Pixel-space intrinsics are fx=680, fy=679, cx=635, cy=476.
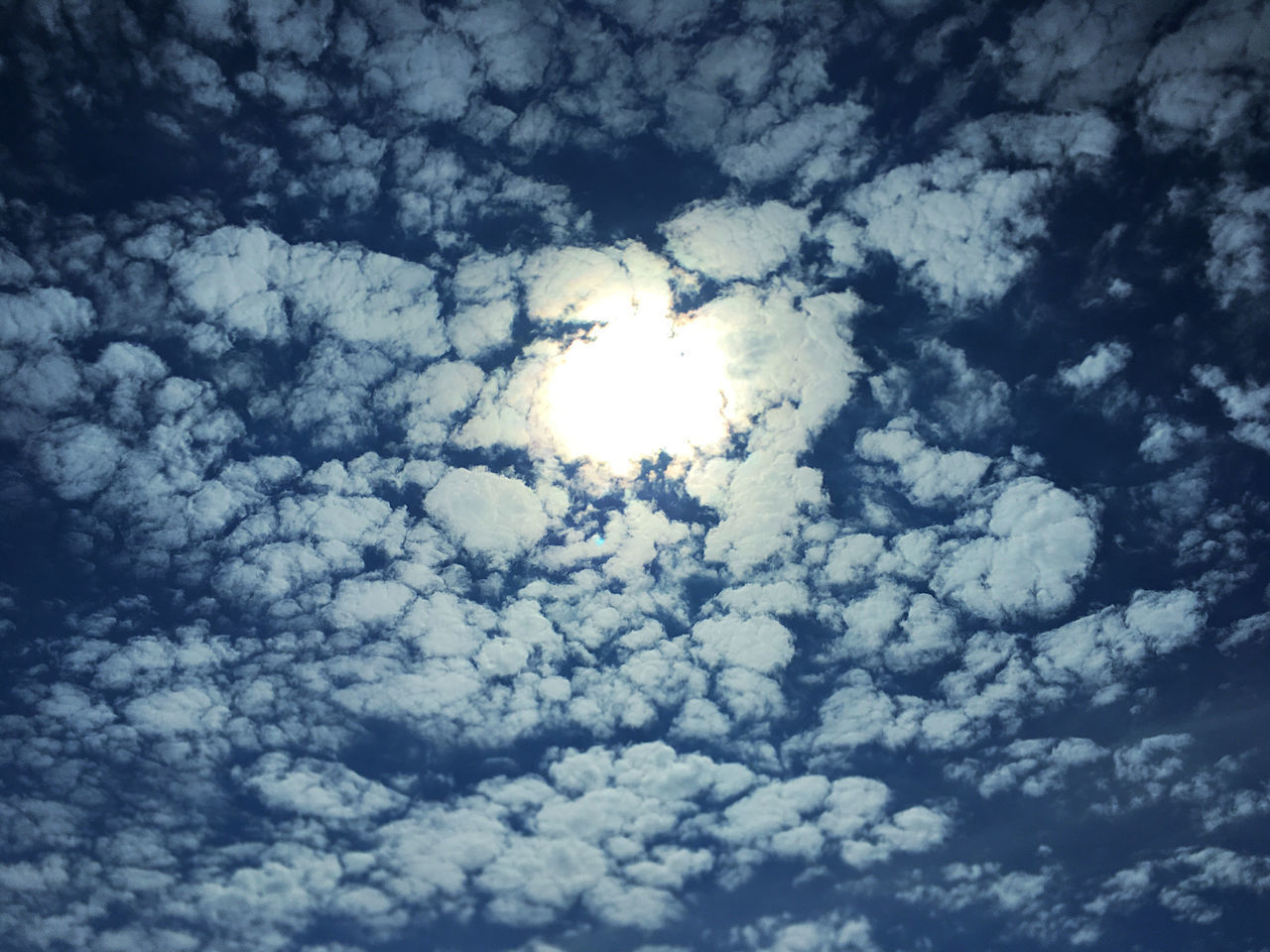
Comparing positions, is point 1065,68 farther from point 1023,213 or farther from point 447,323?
point 447,323

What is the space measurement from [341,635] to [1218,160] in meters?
12.2

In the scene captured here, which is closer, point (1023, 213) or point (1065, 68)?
point (1065, 68)

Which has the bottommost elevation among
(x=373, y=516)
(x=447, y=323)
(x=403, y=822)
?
(x=403, y=822)

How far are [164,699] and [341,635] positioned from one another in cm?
299

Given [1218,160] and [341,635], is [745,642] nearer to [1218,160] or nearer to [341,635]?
[341,635]

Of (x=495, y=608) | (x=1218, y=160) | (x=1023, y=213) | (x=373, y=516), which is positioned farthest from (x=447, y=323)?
(x=1218, y=160)

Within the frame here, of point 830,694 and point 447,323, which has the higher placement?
point 447,323

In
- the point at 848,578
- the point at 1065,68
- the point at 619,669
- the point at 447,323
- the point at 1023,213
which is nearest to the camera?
the point at 1065,68

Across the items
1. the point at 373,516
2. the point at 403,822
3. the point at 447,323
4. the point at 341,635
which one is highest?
the point at 447,323

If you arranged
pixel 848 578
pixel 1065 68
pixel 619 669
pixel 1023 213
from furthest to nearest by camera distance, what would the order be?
1. pixel 619 669
2. pixel 848 578
3. pixel 1023 213
4. pixel 1065 68

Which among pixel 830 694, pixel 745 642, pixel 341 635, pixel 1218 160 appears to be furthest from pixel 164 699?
pixel 1218 160

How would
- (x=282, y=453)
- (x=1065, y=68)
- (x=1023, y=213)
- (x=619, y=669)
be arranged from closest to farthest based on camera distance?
1. (x=1065, y=68)
2. (x=1023, y=213)
3. (x=282, y=453)
4. (x=619, y=669)

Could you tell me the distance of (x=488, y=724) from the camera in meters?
10.8

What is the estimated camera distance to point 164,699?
1027 cm
